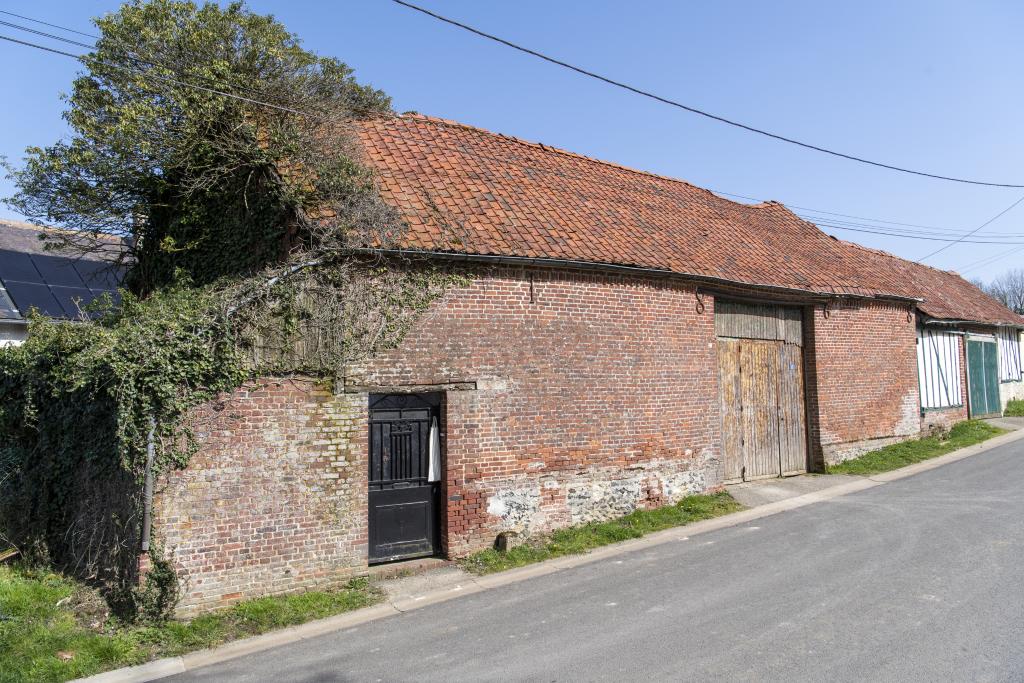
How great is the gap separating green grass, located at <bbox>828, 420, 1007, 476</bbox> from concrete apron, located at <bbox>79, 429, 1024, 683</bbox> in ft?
2.35

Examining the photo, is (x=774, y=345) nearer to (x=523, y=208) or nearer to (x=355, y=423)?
(x=523, y=208)

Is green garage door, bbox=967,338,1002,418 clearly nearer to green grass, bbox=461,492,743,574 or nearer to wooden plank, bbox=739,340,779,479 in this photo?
wooden plank, bbox=739,340,779,479

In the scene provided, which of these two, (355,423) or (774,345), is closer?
(355,423)

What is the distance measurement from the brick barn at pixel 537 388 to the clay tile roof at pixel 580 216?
6cm

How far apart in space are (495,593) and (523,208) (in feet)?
20.4

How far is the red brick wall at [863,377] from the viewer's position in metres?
13.8

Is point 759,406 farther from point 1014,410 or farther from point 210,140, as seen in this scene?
point 1014,410

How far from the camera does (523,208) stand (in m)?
11.0

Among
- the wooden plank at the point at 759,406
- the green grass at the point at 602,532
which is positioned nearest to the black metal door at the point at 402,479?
the green grass at the point at 602,532

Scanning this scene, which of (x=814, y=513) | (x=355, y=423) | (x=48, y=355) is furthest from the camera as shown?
(x=814, y=513)

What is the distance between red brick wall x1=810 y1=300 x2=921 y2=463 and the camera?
13.8 meters

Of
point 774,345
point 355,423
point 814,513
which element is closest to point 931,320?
point 774,345

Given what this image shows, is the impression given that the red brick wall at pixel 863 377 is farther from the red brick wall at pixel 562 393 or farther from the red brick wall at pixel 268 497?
the red brick wall at pixel 268 497

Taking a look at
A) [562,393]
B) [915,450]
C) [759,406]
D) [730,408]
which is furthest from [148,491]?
[915,450]
